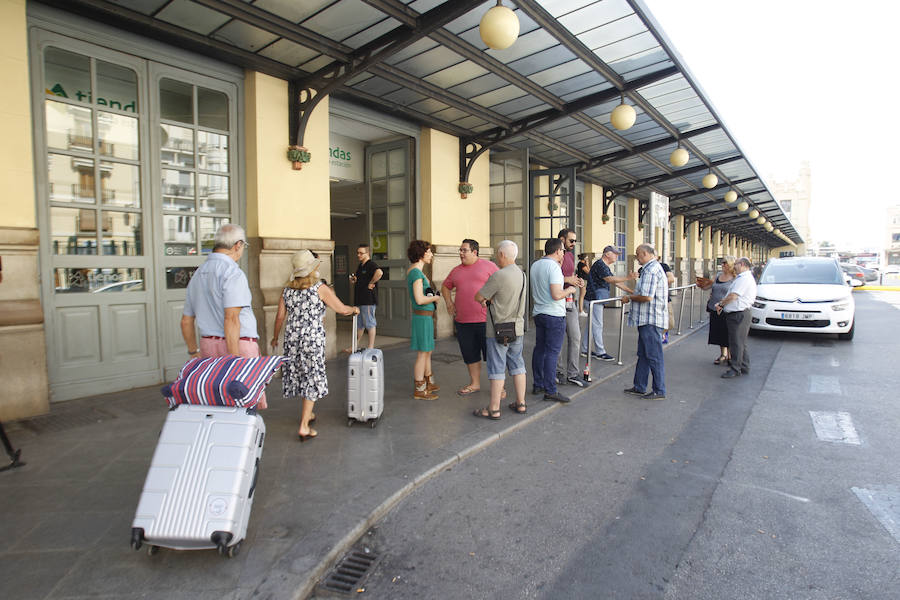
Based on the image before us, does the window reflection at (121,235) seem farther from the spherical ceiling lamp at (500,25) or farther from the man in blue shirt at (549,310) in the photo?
the man in blue shirt at (549,310)

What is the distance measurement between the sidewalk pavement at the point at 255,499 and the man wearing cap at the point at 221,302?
2.66 feet

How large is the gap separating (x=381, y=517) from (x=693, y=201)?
21249 mm

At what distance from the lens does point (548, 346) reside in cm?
561

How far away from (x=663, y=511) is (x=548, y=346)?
2.49m

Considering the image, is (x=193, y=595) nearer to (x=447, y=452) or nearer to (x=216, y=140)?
(x=447, y=452)

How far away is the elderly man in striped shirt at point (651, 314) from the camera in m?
5.87

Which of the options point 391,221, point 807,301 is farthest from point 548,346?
point 807,301

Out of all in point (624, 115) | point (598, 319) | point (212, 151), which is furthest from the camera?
point (598, 319)

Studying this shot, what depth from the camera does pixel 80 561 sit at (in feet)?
8.59

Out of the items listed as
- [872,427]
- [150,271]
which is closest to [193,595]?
[150,271]

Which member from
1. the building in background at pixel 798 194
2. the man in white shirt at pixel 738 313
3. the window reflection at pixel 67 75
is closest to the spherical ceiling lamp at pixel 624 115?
the man in white shirt at pixel 738 313

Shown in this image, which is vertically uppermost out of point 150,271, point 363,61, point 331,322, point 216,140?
point 363,61

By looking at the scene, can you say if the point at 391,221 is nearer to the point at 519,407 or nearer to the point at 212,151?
the point at 212,151

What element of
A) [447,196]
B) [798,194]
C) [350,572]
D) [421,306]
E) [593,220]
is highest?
[798,194]
